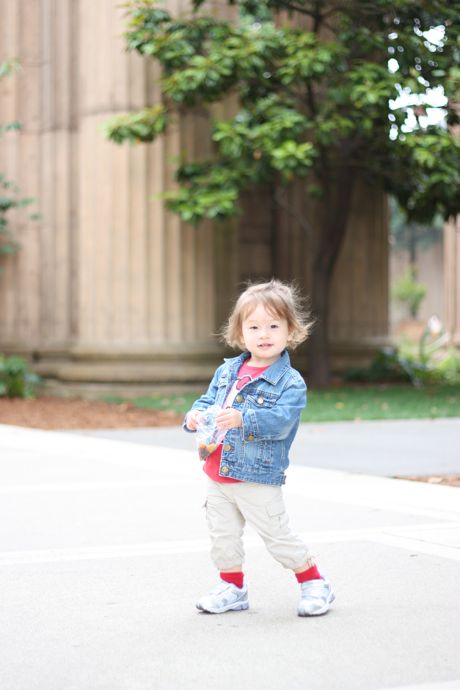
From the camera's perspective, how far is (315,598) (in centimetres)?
442

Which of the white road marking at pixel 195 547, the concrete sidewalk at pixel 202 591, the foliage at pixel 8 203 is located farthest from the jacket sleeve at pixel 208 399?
the foliage at pixel 8 203

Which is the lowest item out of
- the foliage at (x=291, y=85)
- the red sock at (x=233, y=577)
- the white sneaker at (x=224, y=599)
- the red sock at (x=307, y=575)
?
the white sneaker at (x=224, y=599)

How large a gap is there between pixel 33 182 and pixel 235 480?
16213 mm

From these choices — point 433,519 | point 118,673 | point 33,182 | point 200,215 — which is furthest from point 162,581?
point 33,182

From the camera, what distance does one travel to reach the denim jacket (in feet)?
14.3

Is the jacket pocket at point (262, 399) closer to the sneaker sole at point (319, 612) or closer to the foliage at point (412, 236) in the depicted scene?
the sneaker sole at point (319, 612)

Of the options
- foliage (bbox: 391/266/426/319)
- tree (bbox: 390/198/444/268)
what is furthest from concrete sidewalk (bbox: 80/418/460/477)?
tree (bbox: 390/198/444/268)

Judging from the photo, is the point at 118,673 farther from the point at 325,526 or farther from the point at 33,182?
Result: the point at 33,182

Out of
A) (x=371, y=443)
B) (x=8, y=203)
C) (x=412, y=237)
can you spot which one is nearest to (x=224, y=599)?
(x=371, y=443)

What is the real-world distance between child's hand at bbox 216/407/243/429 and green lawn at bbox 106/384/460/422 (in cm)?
820

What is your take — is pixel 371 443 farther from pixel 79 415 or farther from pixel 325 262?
pixel 325 262

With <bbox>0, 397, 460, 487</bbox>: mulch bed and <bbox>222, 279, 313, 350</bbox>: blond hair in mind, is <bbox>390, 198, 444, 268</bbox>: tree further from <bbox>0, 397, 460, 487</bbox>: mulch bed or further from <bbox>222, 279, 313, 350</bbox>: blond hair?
<bbox>222, 279, 313, 350</bbox>: blond hair

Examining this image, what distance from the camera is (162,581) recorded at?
504cm

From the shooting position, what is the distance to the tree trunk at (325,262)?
1797 cm
